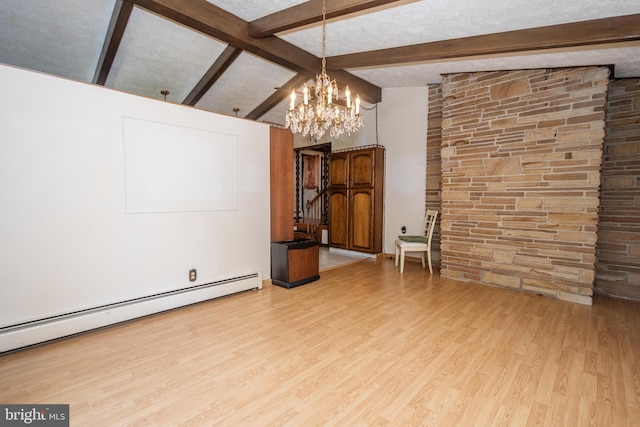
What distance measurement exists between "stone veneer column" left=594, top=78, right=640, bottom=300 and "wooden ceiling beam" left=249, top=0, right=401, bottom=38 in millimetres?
3368

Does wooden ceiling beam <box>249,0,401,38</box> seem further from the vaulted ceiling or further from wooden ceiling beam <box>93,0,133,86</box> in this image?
wooden ceiling beam <box>93,0,133,86</box>

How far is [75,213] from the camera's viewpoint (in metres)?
2.59

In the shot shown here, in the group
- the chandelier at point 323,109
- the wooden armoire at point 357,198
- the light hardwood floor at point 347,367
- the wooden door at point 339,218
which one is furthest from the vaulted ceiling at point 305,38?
the light hardwood floor at point 347,367

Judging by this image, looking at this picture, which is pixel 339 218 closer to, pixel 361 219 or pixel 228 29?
pixel 361 219

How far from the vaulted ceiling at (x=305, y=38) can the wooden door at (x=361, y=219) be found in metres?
2.07

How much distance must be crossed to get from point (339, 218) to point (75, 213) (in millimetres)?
4580

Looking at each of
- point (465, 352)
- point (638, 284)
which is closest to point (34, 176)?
point (465, 352)

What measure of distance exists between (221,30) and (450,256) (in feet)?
14.4

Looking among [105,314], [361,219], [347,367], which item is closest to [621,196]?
[361,219]

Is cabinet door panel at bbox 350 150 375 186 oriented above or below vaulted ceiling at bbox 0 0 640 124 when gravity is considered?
below

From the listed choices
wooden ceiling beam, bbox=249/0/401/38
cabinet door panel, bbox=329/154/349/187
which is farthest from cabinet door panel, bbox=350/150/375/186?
wooden ceiling beam, bbox=249/0/401/38

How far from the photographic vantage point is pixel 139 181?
2.95 m

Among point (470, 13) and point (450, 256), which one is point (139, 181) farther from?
point (450, 256)

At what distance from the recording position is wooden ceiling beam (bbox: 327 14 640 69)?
8.69 ft
